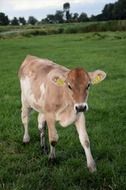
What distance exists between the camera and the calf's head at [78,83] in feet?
23.6

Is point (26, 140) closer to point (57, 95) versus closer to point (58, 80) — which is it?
point (57, 95)

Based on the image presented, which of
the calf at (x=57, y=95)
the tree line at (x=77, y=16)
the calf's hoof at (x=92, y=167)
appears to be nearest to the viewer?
the calf at (x=57, y=95)

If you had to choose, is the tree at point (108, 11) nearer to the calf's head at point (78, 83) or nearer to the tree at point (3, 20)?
the tree at point (3, 20)

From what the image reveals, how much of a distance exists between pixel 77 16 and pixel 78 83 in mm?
137334

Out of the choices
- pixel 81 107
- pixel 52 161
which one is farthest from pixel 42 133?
pixel 81 107

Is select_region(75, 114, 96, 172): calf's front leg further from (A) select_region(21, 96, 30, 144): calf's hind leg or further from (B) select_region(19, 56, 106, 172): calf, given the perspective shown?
(A) select_region(21, 96, 30, 144): calf's hind leg

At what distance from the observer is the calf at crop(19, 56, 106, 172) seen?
741 cm

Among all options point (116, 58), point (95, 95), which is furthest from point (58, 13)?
point (95, 95)

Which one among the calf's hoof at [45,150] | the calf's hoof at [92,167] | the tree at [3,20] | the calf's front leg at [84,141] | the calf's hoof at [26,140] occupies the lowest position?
the tree at [3,20]

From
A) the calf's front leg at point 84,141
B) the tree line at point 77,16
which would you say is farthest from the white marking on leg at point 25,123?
the tree line at point 77,16

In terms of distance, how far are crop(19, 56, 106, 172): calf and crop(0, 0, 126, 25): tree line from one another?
101 meters

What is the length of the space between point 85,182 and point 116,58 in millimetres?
20833

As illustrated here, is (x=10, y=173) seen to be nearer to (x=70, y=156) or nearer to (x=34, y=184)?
(x=34, y=184)

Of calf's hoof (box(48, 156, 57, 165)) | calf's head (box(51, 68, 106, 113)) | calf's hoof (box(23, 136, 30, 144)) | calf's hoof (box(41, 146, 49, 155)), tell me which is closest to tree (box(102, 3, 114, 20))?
calf's hoof (box(23, 136, 30, 144))
